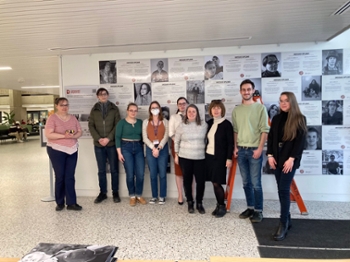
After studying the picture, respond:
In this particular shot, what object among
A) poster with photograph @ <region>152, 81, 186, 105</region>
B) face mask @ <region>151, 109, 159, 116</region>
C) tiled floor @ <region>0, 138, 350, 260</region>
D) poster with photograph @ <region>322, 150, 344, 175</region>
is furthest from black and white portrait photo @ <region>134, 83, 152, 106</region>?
poster with photograph @ <region>322, 150, 344, 175</region>

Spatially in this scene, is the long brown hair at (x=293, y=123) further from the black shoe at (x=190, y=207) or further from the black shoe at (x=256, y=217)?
the black shoe at (x=190, y=207)

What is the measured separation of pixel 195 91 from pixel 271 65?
1292mm

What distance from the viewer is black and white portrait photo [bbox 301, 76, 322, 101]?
3.80m

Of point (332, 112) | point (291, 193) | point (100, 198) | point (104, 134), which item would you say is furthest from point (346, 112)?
point (100, 198)

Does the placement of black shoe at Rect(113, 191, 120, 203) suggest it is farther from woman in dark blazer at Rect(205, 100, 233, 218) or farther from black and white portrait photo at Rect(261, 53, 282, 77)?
black and white portrait photo at Rect(261, 53, 282, 77)

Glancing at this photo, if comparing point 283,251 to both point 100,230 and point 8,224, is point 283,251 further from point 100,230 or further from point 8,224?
point 8,224

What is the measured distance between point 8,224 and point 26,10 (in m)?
2.66

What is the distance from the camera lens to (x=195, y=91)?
4039 mm

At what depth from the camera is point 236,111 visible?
3.25 m

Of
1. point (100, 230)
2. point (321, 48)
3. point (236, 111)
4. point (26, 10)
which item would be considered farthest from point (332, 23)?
point (100, 230)

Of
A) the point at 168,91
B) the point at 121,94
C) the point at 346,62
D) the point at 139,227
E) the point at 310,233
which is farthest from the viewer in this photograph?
the point at 121,94

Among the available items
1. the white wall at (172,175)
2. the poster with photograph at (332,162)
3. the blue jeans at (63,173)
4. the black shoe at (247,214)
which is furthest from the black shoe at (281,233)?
the blue jeans at (63,173)

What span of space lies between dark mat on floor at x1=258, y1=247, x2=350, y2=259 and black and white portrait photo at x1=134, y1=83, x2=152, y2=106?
9.09 ft

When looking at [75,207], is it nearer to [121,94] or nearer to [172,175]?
[172,175]
